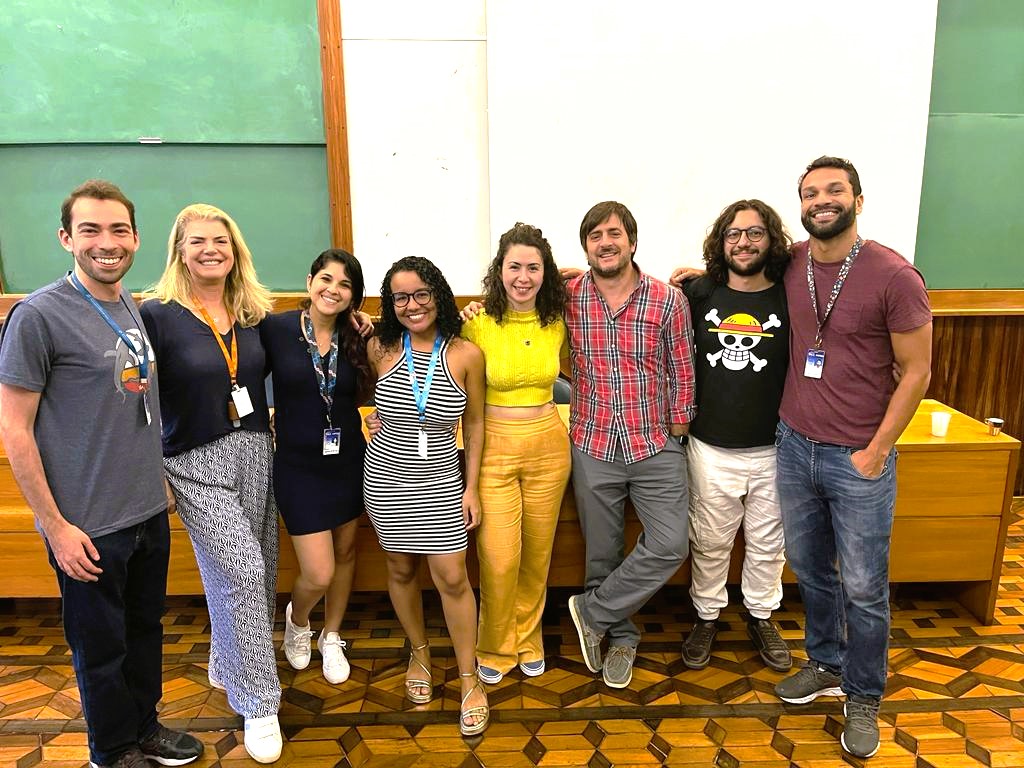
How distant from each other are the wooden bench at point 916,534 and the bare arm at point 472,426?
55cm

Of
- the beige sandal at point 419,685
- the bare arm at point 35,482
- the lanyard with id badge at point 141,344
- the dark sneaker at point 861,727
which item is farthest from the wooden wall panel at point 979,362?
the bare arm at point 35,482

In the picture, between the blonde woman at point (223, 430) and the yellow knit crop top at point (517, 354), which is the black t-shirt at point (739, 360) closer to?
the yellow knit crop top at point (517, 354)

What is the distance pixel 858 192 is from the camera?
6.32 ft

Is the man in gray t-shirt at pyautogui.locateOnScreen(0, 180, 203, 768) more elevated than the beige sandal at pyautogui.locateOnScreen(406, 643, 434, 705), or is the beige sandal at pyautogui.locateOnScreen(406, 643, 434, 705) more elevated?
the man in gray t-shirt at pyautogui.locateOnScreen(0, 180, 203, 768)

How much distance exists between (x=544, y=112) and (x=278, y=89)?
158cm

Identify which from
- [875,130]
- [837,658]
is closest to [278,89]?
[875,130]

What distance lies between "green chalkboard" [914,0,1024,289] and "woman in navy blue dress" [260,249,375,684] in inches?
148

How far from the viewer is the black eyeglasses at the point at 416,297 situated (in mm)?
2016

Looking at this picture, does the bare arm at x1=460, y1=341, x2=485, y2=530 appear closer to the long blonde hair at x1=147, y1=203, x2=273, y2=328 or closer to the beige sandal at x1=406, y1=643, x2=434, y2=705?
the beige sandal at x1=406, y1=643, x2=434, y2=705

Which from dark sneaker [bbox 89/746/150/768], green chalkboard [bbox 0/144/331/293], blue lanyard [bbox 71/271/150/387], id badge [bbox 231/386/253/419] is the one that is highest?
green chalkboard [bbox 0/144/331/293]

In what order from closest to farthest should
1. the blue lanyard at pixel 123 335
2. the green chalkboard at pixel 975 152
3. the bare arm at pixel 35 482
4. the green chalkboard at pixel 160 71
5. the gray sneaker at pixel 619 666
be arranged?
1. the bare arm at pixel 35 482
2. the blue lanyard at pixel 123 335
3. the gray sneaker at pixel 619 666
4. the green chalkboard at pixel 160 71
5. the green chalkboard at pixel 975 152

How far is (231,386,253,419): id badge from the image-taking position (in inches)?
77.4

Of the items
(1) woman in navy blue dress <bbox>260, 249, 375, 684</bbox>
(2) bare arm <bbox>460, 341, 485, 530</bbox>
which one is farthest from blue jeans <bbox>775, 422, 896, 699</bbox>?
(1) woman in navy blue dress <bbox>260, 249, 375, 684</bbox>

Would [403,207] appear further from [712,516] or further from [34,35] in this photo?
[712,516]
